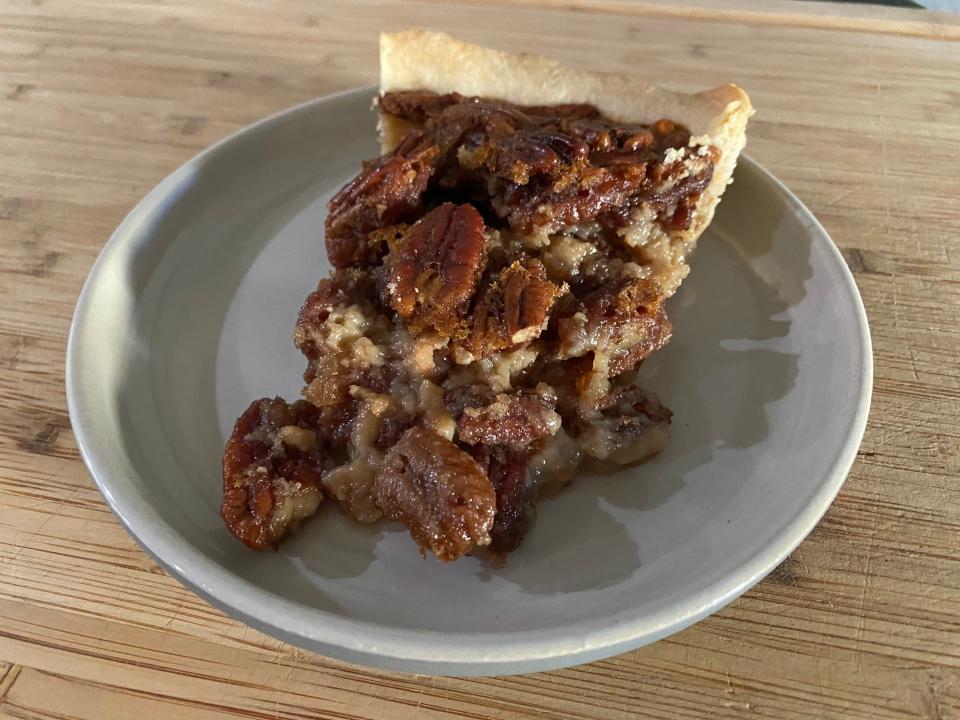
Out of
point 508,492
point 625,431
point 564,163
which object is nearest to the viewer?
point 508,492

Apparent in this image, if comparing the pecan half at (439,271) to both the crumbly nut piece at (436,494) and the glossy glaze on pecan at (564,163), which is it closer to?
the glossy glaze on pecan at (564,163)

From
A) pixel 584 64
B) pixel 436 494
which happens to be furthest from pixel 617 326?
pixel 584 64

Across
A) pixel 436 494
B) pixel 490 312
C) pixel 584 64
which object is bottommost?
pixel 436 494

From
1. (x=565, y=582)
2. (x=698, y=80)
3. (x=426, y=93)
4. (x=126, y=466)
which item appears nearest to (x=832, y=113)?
(x=698, y=80)

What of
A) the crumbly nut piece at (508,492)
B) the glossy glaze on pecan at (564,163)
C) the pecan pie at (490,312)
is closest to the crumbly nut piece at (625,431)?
the pecan pie at (490,312)

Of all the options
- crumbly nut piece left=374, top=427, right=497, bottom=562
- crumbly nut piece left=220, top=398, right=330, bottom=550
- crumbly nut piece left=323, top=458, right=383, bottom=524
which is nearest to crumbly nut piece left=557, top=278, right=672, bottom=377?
crumbly nut piece left=374, top=427, right=497, bottom=562

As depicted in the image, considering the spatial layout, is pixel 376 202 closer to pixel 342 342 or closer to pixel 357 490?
pixel 342 342

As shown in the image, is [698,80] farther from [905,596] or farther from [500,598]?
[500,598]
